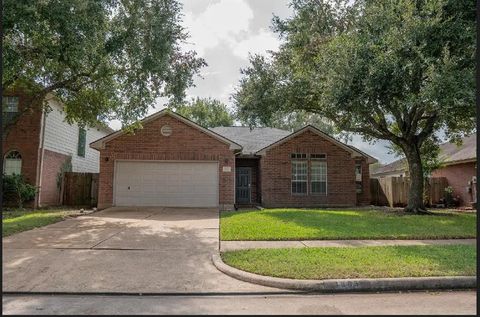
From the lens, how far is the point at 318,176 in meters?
20.8

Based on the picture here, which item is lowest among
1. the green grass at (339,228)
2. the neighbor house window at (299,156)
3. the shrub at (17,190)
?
→ the green grass at (339,228)

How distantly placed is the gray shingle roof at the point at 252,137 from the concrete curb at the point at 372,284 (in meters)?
15.5

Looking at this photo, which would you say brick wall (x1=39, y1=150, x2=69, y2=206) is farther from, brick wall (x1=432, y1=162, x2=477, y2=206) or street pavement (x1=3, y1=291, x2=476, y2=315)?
brick wall (x1=432, y1=162, x2=477, y2=206)

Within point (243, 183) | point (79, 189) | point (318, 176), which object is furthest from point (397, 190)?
point (79, 189)

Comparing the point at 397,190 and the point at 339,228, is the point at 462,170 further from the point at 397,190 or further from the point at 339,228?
the point at 339,228

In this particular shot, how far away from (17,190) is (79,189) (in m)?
3.57

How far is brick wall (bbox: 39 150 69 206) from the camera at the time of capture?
19312 mm

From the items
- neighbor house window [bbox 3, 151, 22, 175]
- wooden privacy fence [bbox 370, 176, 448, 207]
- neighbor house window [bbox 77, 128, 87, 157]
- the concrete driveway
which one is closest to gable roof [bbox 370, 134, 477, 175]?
wooden privacy fence [bbox 370, 176, 448, 207]

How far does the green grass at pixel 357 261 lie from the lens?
6.31 metres

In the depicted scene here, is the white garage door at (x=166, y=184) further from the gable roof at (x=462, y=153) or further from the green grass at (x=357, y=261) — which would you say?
the gable roof at (x=462, y=153)

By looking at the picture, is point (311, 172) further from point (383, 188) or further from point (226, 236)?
point (226, 236)

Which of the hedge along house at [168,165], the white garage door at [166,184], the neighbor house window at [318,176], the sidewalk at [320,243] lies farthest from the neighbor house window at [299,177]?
the sidewalk at [320,243]

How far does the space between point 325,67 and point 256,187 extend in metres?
9.41

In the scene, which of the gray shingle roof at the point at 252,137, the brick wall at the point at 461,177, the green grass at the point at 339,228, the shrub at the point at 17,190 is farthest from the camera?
the gray shingle roof at the point at 252,137
